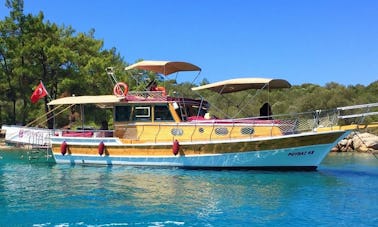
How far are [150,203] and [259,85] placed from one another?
971 cm

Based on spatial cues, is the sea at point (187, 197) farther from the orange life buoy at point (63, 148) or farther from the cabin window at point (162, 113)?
the cabin window at point (162, 113)

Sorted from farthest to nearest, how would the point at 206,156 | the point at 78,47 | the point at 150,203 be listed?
1. the point at 78,47
2. the point at 206,156
3. the point at 150,203

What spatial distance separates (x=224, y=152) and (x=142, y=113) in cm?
487

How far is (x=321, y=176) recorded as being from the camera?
1862cm

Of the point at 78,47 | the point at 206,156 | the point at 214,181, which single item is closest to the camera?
the point at 214,181

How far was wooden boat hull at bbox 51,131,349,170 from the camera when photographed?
19.0 metres

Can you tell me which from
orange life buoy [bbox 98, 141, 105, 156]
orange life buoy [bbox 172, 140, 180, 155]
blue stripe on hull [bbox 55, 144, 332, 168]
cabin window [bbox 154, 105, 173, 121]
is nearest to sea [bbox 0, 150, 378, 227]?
blue stripe on hull [bbox 55, 144, 332, 168]

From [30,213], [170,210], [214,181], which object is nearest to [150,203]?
[170,210]

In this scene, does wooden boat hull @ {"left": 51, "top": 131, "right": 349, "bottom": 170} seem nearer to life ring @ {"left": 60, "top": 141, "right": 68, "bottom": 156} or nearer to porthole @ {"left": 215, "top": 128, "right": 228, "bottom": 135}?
porthole @ {"left": 215, "top": 128, "right": 228, "bottom": 135}

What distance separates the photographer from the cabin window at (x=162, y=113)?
21734mm

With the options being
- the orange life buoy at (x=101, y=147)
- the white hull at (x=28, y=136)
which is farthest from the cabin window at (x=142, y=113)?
the white hull at (x=28, y=136)

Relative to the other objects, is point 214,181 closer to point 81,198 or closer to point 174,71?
point 81,198

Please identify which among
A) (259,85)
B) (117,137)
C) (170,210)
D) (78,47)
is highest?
(78,47)

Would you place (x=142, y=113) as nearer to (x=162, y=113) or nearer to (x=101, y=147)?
(x=162, y=113)
